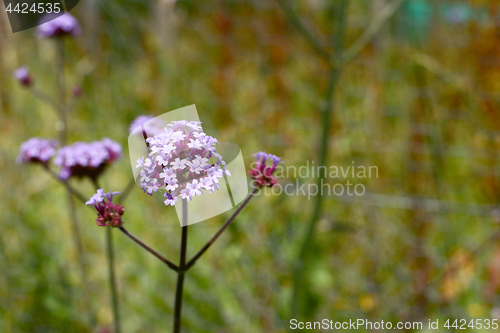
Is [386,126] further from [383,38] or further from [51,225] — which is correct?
[51,225]

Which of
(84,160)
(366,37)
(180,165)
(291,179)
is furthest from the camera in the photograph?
(291,179)

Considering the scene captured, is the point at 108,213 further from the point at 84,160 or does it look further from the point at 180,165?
the point at 84,160

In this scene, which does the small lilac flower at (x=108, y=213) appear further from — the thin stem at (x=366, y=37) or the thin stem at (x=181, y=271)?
the thin stem at (x=366, y=37)

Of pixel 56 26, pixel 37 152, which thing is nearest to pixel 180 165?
pixel 37 152

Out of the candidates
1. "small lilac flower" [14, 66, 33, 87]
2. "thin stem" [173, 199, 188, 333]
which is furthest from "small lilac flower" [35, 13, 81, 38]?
"thin stem" [173, 199, 188, 333]

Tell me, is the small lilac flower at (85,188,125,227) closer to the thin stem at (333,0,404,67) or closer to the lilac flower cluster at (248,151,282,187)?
the lilac flower cluster at (248,151,282,187)

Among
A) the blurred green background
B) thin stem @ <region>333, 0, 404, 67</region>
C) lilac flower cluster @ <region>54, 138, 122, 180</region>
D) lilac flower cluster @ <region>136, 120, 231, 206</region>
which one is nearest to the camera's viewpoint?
lilac flower cluster @ <region>136, 120, 231, 206</region>

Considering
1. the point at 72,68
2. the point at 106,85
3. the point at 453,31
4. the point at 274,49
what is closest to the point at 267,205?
the point at 274,49
